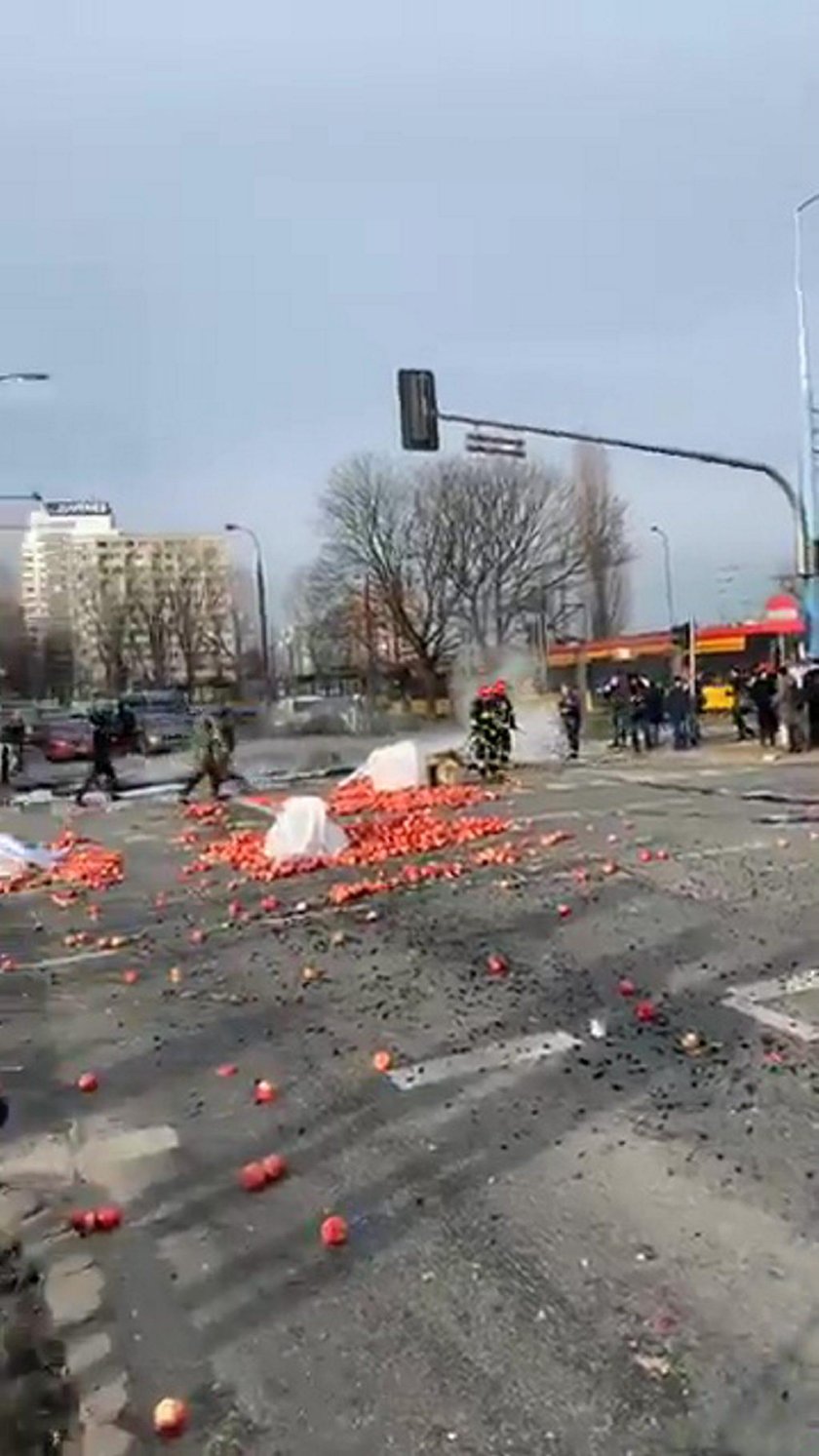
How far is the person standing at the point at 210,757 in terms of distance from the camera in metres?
23.2

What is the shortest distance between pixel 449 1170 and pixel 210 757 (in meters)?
18.1

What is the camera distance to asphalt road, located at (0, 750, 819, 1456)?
12.3 ft

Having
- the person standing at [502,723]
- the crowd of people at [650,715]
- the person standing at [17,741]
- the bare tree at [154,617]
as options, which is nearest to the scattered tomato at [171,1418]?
the person standing at [502,723]

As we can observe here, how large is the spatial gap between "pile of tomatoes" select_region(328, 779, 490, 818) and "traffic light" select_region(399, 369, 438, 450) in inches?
A: 214

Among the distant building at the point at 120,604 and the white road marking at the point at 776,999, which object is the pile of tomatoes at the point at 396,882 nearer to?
the white road marking at the point at 776,999

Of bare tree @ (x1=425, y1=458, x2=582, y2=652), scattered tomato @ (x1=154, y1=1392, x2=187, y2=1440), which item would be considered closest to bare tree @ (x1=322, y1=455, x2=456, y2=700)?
bare tree @ (x1=425, y1=458, x2=582, y2=652)

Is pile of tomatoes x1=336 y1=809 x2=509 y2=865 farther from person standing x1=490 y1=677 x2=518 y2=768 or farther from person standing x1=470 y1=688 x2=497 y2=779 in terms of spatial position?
person standing x1=490 y1=677 x2=518 y2=768

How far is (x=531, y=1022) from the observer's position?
24.9 feet

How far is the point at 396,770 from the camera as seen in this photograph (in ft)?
74.1

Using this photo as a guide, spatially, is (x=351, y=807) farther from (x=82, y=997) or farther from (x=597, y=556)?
(x=597, y=556)

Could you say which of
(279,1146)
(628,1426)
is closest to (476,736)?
(279,1146)

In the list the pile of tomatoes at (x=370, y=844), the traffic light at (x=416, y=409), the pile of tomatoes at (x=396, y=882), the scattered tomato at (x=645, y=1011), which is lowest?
the scattered tomato at (x=645, y=1011)

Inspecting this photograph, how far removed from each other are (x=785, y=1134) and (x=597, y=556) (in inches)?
2918

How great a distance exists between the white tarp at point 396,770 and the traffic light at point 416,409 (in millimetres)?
5145
